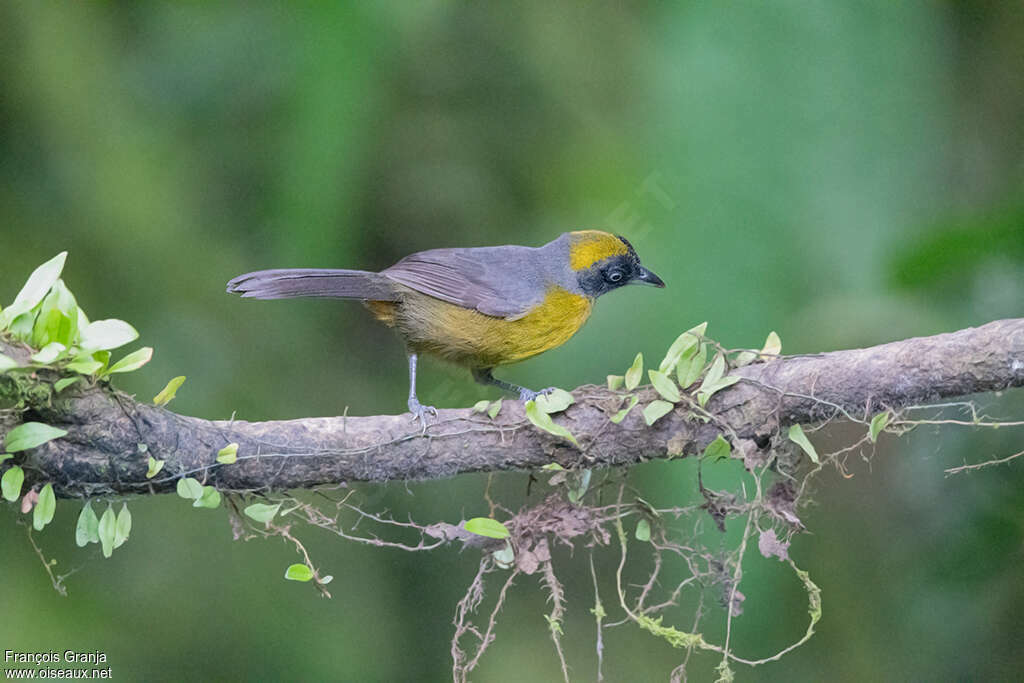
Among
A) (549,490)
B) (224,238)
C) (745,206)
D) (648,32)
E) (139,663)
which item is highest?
(648,32)

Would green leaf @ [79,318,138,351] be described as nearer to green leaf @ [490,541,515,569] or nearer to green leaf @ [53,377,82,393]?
green leaf @ [53,377,82,393]

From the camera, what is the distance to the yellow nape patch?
3715 millimetres

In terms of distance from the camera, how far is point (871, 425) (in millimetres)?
2393

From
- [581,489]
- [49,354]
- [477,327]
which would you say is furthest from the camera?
[477,327]

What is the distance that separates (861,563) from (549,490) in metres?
2.01

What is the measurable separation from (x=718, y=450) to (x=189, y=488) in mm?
1320

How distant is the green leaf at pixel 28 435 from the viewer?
6.85 ft

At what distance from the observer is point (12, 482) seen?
2.18 meters

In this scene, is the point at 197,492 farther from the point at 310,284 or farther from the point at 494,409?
the point at 310,284

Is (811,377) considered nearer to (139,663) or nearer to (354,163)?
(354,163)

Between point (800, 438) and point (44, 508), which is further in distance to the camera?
point (800, 438)

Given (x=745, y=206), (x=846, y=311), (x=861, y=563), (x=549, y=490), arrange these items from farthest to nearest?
(x=861, y=563) → (x=846, y=311) → (x=745, y=206) → (x=549, y=490)

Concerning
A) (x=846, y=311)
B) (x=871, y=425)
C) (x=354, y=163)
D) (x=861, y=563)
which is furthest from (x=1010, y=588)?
(x=354, y=163)

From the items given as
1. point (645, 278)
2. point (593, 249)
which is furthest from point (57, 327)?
point (645, 278)
